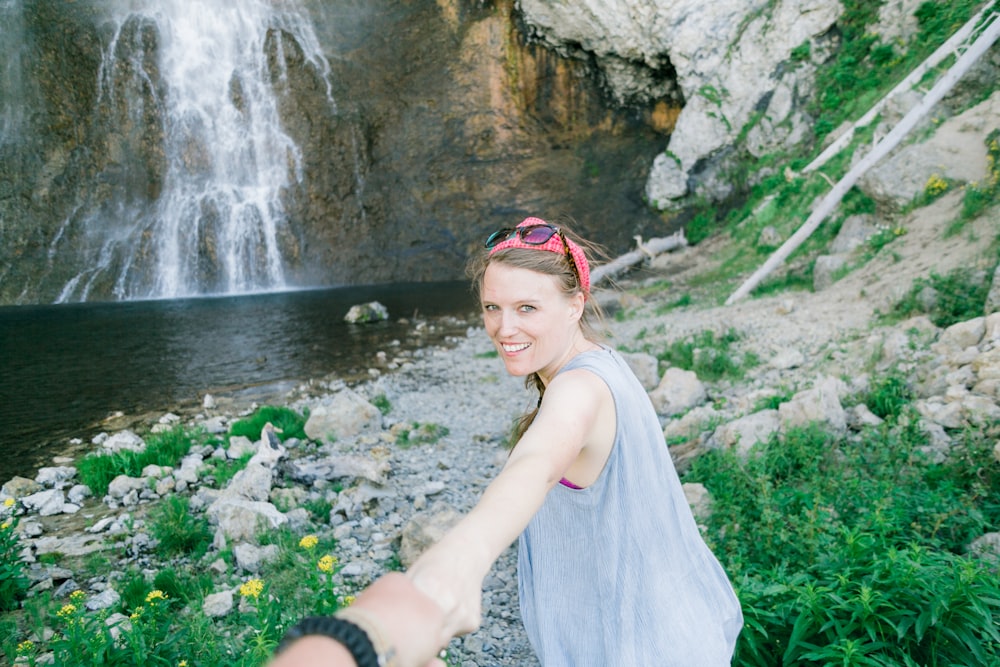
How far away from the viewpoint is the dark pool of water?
9.88 metres

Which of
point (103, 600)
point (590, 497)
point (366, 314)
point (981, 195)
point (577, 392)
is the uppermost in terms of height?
point (981, 195)

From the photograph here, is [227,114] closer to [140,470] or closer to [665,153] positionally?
[665,153]

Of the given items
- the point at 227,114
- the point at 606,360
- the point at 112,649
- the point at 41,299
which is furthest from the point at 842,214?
the point at 41,299

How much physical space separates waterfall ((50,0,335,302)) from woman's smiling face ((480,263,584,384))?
1033 inches

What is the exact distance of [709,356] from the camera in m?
8.41

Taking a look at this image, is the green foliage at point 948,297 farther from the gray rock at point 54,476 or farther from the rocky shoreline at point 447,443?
the gray rock at point 54,476

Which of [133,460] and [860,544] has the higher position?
[860,544]

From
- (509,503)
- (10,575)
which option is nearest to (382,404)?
(10,575)

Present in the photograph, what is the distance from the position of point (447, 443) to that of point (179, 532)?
353 centimetres

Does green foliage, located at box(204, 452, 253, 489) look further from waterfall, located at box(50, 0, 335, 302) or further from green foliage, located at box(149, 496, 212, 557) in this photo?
waterfall, located at box(50, 0, 335, 302)

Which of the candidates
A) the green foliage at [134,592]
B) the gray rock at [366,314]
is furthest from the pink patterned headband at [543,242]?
the gray rock at [366,314]

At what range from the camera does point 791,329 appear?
8.55 metres

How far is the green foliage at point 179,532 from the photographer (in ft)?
16.3

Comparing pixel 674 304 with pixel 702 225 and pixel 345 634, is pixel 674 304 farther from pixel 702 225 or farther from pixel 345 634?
pixel 345 634
